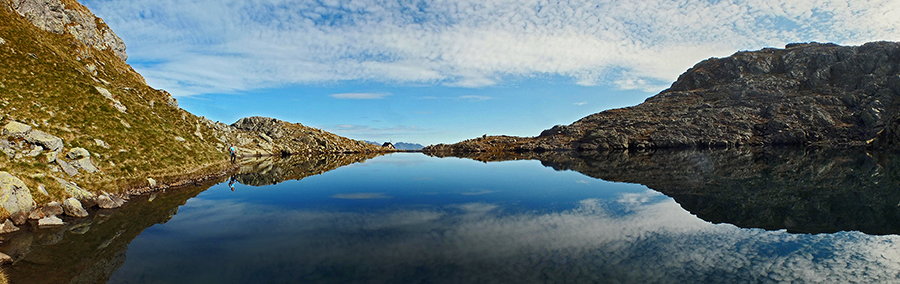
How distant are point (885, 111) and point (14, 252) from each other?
212113 millimetres

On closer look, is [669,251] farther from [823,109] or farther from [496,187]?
[823,109]

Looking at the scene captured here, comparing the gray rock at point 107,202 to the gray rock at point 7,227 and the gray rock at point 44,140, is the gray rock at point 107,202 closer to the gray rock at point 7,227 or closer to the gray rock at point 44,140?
the gray rock at point 44,140

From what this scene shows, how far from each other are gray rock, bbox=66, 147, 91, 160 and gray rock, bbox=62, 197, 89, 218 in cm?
835

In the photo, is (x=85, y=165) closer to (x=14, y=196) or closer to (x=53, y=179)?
(x=53, y=179)

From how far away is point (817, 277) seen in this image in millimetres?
15016

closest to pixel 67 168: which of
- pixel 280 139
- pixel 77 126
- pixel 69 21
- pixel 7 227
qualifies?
Answer: pixel 77 126

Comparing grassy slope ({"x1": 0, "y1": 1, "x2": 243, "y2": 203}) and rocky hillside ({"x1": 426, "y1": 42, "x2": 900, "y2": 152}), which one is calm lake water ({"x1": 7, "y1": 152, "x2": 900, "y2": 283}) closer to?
grassy slope ({"x1": 0, "y1": 1, "x2": 243, "y2": 203})

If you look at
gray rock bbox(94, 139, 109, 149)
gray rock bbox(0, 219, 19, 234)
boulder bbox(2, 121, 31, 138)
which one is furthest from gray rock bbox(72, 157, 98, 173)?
gray rock bbox(0, 219, 19, 234)

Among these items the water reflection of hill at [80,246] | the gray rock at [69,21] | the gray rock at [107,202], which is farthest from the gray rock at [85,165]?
the gray rock at [69,21]

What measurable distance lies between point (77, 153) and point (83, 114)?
37.6ft

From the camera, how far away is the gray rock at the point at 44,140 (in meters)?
29.6

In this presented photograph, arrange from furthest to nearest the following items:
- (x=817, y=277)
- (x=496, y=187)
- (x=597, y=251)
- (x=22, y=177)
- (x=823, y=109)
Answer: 1. (x=823, y=109)
2. (x=496, y=187)
3. (x=22, y=177)
4. (x=597, y=251)
5. (x=817, y=277)

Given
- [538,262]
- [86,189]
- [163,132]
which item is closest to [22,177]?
[86,189]

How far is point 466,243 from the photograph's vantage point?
67.0ft
